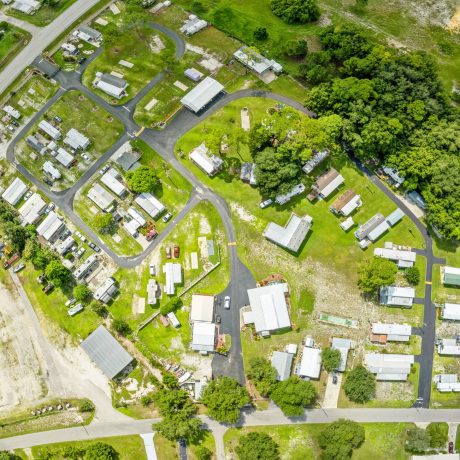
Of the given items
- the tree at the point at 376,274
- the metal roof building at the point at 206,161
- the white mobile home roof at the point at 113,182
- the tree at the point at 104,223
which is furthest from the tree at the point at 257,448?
the white mobile home roof at the point at 113,182

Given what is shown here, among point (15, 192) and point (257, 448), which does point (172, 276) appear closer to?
point (257, 448)

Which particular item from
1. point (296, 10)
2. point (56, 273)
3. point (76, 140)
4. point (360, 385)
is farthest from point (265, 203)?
point (296, 10)

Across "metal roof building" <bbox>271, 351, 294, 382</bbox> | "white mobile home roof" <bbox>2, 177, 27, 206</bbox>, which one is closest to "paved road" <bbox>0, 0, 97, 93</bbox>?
"white mobile home roof" <bbox>2, 177, 27, 206</bbox>

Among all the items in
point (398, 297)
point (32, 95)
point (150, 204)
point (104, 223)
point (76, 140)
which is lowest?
A: point (398, 297)

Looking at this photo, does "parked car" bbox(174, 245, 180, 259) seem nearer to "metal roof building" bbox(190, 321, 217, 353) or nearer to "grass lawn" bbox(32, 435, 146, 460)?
"metal roof building" bbox(190, 321, 217, 353)

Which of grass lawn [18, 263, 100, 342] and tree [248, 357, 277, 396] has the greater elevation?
grass lawn [18, 263, 100, 342]

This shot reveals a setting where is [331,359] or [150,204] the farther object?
[150,204]

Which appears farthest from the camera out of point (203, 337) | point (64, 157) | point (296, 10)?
point (296, 10)
